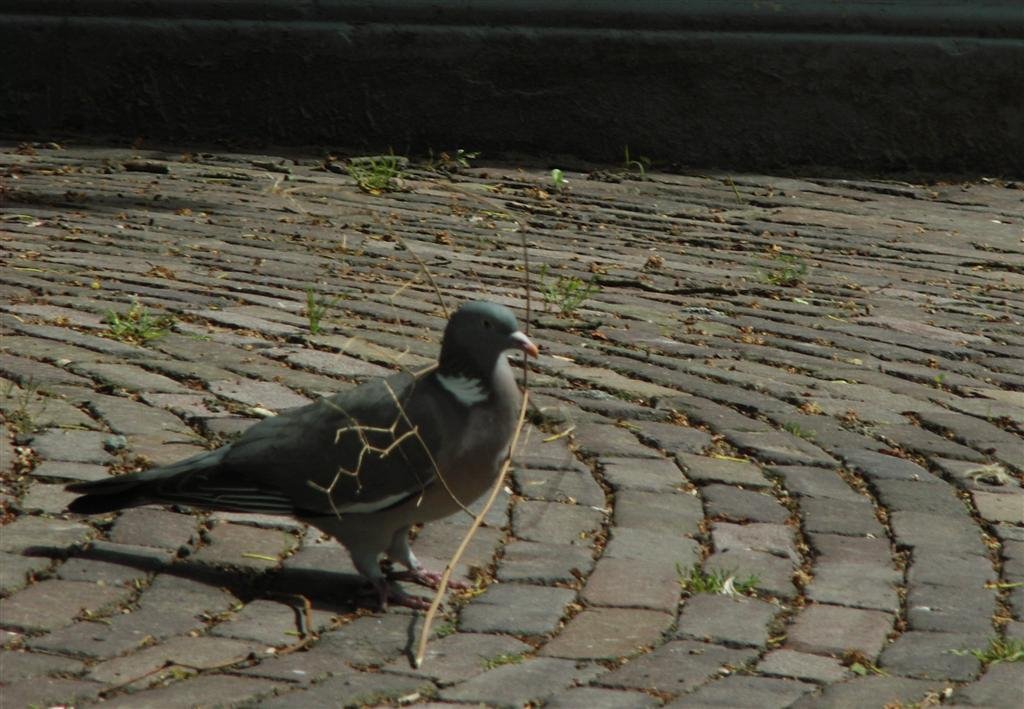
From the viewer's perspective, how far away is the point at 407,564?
3.67m

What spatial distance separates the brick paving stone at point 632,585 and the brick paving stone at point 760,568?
0.41 ft

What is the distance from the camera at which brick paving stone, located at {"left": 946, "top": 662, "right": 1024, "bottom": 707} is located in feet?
10.3

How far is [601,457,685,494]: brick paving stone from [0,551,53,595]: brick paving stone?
142cm

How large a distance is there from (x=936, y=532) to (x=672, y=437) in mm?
844

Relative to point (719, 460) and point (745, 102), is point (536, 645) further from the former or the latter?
point (745, 102)

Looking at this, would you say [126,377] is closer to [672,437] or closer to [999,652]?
[672,437]

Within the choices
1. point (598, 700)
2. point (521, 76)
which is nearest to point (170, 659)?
point (598, 700)

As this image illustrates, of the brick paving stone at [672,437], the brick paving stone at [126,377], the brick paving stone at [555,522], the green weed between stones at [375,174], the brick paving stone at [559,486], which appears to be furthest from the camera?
the green weed between stones at [375,174]

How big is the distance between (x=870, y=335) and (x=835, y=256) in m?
1.43

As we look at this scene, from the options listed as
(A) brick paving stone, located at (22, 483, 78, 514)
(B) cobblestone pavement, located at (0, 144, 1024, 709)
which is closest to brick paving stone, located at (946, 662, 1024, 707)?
(B) cobblestone pavement, located at (0, 144, 1024, 709)

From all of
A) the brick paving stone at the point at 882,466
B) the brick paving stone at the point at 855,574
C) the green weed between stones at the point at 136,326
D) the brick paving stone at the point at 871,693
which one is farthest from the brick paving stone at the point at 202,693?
the green weed between stones at the point at 136,326

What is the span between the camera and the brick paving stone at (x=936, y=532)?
398cm

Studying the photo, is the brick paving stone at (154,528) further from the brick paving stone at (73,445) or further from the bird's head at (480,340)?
the bird's head at (480,340)

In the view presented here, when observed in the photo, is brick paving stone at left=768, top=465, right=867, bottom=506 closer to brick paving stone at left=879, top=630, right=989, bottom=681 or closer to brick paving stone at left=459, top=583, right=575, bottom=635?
brick paving stone at left=879, top=630, right=989, bottom=681
